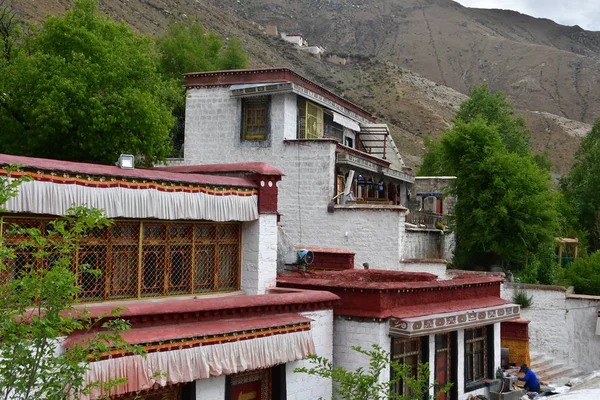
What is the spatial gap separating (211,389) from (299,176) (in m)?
11.7

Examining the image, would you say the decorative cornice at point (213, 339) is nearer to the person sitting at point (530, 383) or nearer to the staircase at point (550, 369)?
the person sitting at point (530, 383)

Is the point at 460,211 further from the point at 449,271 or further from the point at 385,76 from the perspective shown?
the point at 385,76

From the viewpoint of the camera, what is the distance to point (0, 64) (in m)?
20.8

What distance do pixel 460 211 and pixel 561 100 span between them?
10344 cm

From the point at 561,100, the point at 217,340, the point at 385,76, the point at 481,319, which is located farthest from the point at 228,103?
the point at 561,100

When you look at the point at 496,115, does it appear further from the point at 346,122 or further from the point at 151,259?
the point at 151,259

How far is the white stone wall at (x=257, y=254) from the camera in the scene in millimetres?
11922

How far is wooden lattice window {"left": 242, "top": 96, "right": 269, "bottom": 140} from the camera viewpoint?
21547mm

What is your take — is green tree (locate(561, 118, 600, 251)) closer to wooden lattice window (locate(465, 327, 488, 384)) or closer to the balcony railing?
the balcony railing

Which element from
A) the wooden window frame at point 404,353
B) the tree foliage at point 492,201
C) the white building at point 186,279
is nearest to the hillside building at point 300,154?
the tree foliage at point 492,201

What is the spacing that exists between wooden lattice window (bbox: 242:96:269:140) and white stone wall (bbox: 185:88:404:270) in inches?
8.7

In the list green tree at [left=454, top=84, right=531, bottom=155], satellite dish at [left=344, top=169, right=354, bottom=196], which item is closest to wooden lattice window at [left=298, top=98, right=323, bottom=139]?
satellite dish at [left=344, top=169, right=354, bottom=196]

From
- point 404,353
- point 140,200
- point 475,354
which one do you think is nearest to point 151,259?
point 140,200

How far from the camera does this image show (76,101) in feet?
61.4
